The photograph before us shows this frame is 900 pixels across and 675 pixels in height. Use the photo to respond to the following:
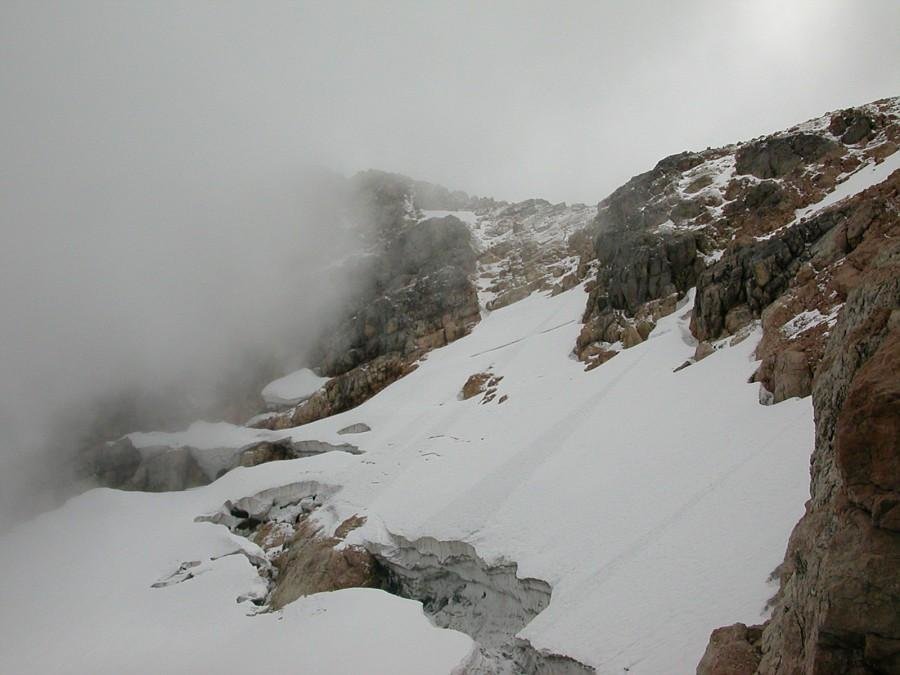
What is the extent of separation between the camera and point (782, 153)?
149 ft

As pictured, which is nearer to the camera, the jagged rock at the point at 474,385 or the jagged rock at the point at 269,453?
the jagged rock at the point at 474,385

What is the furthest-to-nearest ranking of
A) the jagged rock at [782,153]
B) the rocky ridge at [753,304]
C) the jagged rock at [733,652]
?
the jagged rock at [782,153] < the jagged rock at [733,652] < the rocky ridge at [753,304]

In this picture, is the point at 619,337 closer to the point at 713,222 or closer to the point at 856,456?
the point at 713,222

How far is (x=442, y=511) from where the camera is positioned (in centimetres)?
2408

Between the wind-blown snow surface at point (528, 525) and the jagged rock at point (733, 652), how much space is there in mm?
1702

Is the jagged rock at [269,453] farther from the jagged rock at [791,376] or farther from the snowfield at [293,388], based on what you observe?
the jagged rock at [791,376]

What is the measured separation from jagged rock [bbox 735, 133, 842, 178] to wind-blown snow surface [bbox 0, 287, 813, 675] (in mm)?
19506

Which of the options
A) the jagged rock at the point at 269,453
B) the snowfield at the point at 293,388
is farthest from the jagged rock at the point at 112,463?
the jagged rock at the point at 269,453

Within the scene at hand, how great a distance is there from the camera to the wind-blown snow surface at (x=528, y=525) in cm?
1253

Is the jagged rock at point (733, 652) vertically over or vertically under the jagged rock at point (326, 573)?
over

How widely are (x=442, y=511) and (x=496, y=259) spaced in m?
63.5

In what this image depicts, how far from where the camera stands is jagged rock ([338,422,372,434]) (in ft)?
145

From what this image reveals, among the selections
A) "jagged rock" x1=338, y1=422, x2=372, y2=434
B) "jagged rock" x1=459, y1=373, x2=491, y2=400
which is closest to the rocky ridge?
"jagged rock" x1=459, y1=373, x2=491, y2=400

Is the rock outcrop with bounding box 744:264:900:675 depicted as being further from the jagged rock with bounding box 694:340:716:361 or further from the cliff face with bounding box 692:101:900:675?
the jagged rock with bounding box 694:340:716:361
